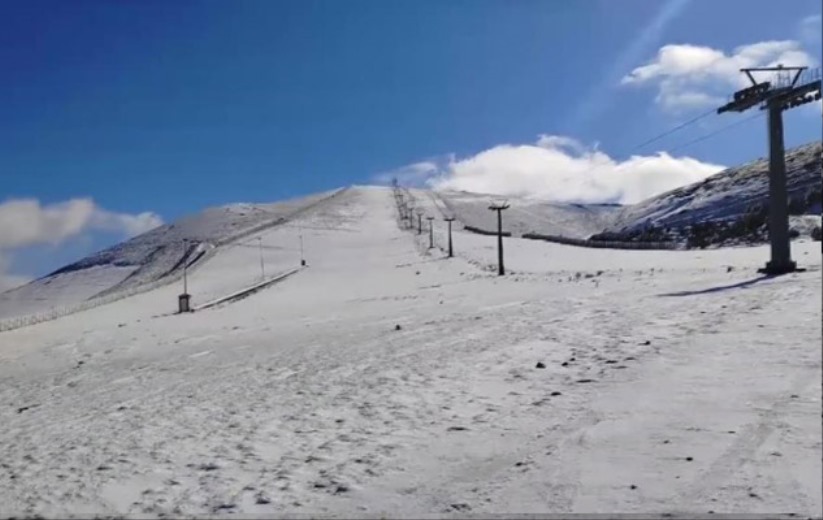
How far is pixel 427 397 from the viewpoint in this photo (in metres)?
10.5

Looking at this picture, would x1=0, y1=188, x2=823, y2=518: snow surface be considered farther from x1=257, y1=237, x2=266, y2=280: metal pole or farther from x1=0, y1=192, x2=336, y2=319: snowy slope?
x1=0, y1=192, x2=336, y2=319: snowy slope

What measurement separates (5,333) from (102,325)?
12.8 feet

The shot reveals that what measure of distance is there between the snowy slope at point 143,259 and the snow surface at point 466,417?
47.2 metres

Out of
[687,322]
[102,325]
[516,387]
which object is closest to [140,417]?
[516,387]

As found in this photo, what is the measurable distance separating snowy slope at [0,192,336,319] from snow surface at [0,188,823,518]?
4725 centimetres

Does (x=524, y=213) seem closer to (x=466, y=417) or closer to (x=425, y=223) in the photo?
(x=425, y=223)

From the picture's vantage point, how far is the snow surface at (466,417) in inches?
238

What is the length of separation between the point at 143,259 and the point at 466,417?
103 m

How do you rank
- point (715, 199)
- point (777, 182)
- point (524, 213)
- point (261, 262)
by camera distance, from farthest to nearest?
point (524, 213) < point (715, 199) < point (261, 262) < point (777, 182)

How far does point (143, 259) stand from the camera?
105 meters

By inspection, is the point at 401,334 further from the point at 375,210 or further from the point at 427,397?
the point at 375,210

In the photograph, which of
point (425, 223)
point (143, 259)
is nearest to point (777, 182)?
point (425, 223)

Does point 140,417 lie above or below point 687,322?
below

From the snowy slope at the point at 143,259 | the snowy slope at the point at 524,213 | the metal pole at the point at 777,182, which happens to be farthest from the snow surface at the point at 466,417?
the snowy slope at the point at 524,213
